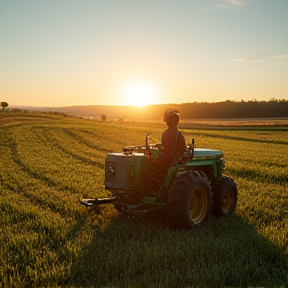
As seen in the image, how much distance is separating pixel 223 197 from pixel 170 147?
1.84 metres

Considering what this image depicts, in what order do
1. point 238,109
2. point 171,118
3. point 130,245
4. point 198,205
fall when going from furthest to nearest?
point 238,109 < point 198,205 < point 171,118 < point 130,245

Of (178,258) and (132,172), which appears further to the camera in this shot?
(132,172)

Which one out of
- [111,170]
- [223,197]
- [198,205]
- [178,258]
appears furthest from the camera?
[223,197]

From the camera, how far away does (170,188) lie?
6938 mm

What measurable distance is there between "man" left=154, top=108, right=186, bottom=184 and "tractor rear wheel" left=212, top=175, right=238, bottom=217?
4.29ft

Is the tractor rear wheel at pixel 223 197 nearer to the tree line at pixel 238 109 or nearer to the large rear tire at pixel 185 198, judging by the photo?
the large rear tire at pixel 185 198

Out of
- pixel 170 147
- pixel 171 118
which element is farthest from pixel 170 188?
pixel 171 118

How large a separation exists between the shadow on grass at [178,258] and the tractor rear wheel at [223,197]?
683 mm

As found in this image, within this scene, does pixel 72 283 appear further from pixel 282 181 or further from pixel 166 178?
pixel 282 181

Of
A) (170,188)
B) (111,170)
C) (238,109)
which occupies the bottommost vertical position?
(170,188)

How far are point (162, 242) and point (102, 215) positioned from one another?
2.11 m

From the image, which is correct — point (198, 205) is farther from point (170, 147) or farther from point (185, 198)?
point (170, 147)

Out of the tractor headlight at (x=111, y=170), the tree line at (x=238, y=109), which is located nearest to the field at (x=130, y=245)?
the tractor headlight at (x=111, y=170)

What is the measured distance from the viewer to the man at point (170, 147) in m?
7.24
